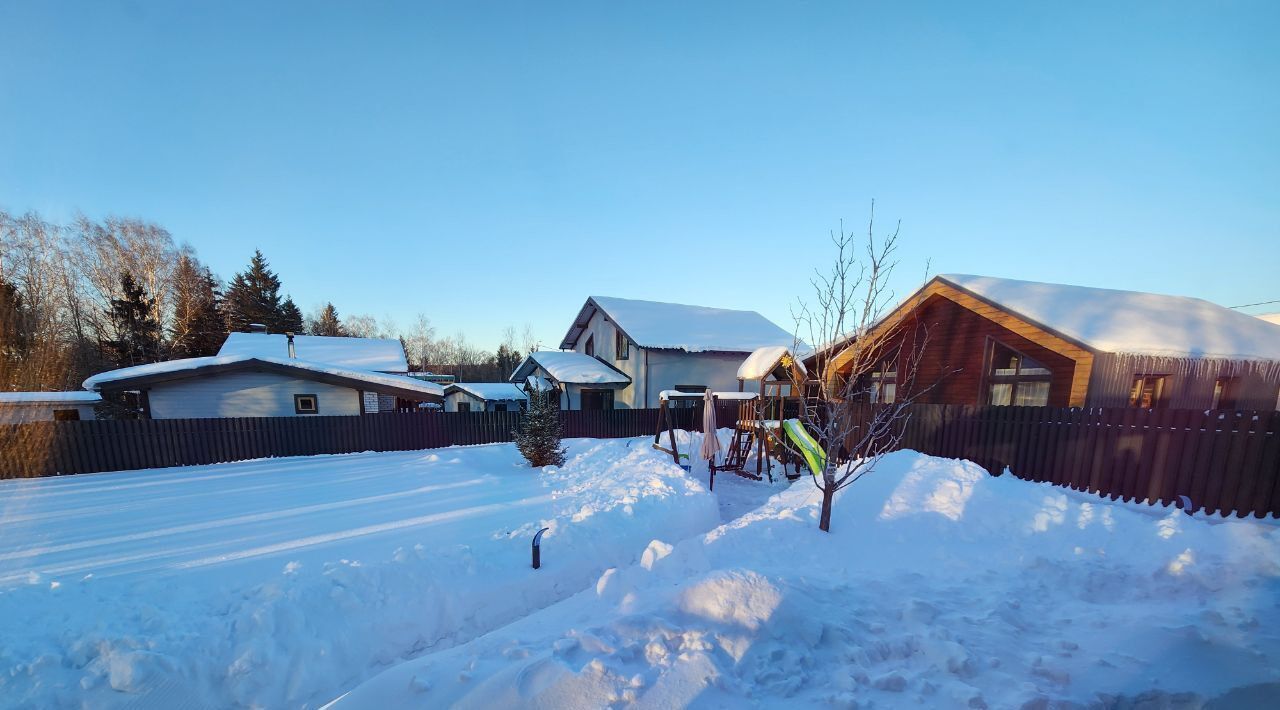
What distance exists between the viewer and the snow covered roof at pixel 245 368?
11.7m

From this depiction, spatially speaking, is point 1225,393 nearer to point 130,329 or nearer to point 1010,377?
point 1010,377

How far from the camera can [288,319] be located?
36.7 m

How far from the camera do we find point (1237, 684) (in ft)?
7.65

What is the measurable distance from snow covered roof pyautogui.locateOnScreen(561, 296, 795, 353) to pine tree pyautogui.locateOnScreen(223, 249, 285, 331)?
28504 mm

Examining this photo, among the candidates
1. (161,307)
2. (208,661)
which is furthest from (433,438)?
(161,307)

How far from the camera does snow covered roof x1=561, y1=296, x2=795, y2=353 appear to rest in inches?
769

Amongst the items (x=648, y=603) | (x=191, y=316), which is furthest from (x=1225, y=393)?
(x=191, y=316)

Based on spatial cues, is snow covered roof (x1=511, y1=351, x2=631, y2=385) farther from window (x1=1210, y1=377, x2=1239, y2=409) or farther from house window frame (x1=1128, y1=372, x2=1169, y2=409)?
window (x1=1210, y1=377, x2=1239, y2=409)

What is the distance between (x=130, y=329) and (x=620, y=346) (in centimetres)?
2664

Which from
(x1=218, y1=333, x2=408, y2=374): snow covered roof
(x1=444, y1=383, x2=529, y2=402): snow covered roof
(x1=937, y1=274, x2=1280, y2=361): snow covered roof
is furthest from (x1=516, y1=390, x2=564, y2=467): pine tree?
(x1=444, y1=383, x2=529, y2=402): snow covered roof

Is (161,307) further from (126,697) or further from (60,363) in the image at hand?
(126,697)

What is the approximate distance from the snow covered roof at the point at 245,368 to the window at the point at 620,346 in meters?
8.66

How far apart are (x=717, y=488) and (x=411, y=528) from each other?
6.36 meters

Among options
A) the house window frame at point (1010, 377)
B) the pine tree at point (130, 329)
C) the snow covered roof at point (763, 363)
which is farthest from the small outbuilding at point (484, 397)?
the house window frame at point (1010, 377)
